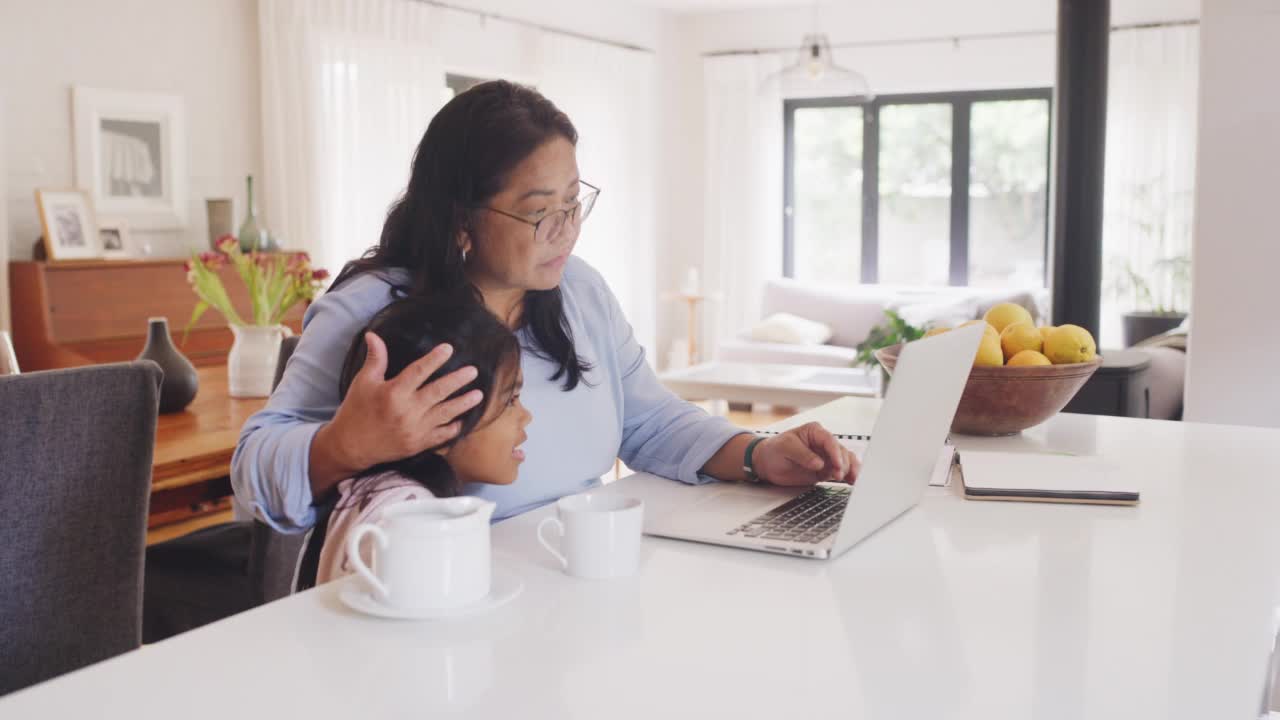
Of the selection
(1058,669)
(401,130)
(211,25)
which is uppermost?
(211,25)

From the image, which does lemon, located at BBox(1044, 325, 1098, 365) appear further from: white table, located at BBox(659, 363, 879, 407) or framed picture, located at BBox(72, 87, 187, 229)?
framed picture, located at BBox(72, 87, 187, 229)

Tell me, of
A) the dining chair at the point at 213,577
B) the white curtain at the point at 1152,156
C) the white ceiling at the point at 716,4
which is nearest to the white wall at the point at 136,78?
the dining chair at the point at 213,577

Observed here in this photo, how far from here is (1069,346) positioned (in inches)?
67.6

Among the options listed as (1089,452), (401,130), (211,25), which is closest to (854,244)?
(401,130)

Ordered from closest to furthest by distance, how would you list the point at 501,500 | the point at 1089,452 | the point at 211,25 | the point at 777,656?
the point at 777,656
the point at 501,500
the point at 1089,452
the point at 211,25

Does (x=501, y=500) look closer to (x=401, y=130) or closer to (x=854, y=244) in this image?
(x=401, y=130)

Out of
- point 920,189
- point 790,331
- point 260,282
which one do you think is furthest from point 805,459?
point 920,189

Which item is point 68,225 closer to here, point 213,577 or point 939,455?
point 213,577

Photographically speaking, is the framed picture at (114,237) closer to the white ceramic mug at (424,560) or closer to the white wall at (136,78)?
the white wall at (136,78)

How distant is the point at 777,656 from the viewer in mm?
845

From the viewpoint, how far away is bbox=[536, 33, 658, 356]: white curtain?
22.9 feet

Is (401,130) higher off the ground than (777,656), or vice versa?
(401,130)

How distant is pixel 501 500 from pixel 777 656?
2.02 feet

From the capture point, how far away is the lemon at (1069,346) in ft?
5.64
